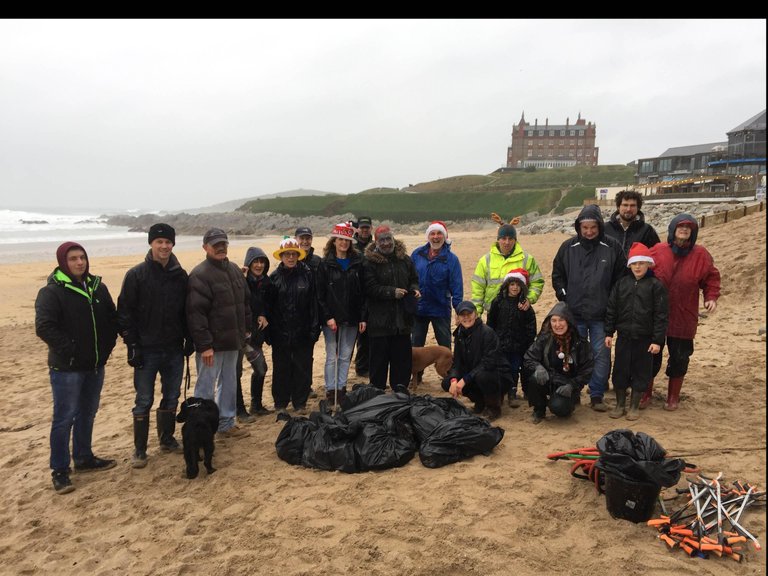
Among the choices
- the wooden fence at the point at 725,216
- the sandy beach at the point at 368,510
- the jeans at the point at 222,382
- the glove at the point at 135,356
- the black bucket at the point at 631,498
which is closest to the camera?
the sandy beach at the point at 368,510

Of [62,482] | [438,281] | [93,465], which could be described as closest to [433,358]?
[438,281]

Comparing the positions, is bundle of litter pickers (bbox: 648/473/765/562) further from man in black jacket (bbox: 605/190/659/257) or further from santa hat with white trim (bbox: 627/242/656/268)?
man in black jacket (bbox: 605/190/659/257)

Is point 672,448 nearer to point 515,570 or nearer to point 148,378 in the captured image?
point 515,570

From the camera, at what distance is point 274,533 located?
3.55 metres

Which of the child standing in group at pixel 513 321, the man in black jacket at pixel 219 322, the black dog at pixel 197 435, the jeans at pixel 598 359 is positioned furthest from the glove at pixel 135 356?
the jeans at pixel 598 359

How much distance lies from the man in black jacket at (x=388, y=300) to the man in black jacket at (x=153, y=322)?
6.54 feet

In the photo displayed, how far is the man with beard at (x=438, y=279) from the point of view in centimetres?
621

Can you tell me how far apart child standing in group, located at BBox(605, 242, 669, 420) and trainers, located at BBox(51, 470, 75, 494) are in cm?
520

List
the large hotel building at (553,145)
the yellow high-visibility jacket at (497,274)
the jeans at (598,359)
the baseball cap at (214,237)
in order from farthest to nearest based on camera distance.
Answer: the large hotel building at (553,145), the yellow high-visibility jacket at (497,274), the jeans at (598,359), the baseball cap at (214,237)

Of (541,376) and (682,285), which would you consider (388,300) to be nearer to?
(541,376)

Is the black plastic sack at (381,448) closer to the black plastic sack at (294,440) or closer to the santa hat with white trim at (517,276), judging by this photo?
the black plastic sack at (294,440)

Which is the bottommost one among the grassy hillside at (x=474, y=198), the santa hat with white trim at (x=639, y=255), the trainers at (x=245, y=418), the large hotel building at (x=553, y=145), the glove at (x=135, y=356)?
the trainers at (x=245, y=418)
